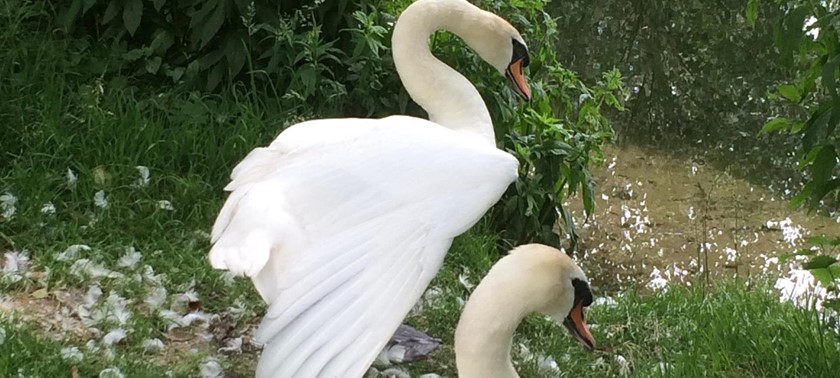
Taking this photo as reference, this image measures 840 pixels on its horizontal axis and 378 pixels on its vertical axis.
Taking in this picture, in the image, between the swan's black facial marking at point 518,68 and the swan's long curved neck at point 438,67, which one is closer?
the swan's long curved neck at point 438,67

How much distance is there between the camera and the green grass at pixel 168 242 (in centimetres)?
332

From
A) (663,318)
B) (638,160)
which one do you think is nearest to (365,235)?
(663,318)

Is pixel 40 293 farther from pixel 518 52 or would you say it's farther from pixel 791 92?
pixel 791 92

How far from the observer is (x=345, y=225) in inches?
100

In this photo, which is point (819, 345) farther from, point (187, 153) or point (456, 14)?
point (187, 153)

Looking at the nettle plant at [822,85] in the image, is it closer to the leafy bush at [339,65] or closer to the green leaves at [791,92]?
the green leaves at [791,92]

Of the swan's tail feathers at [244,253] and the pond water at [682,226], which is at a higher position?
the swan's tail feathers at [244,253]

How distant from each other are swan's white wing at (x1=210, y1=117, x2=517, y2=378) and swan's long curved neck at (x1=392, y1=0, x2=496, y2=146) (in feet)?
1.74

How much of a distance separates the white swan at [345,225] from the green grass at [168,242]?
2.53 feet

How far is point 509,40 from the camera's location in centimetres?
368

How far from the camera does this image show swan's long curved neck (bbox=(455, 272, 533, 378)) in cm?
220

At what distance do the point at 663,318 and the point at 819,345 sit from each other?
0.84 meters

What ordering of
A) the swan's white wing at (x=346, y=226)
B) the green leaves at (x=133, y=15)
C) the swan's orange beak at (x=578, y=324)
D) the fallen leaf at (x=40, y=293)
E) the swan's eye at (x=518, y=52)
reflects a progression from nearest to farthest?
the swan's white wing at (x=346, y=226)
the swan's orange beak at (x=578, y=324)
the fallen leaf at (x=40, y=293)
the swan's eye at (x=518, y=52)
the green leaves at (x=133, y=15)

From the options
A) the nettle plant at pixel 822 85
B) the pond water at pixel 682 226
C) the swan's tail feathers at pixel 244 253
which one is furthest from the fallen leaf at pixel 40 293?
the pond water at pixel 682 226
